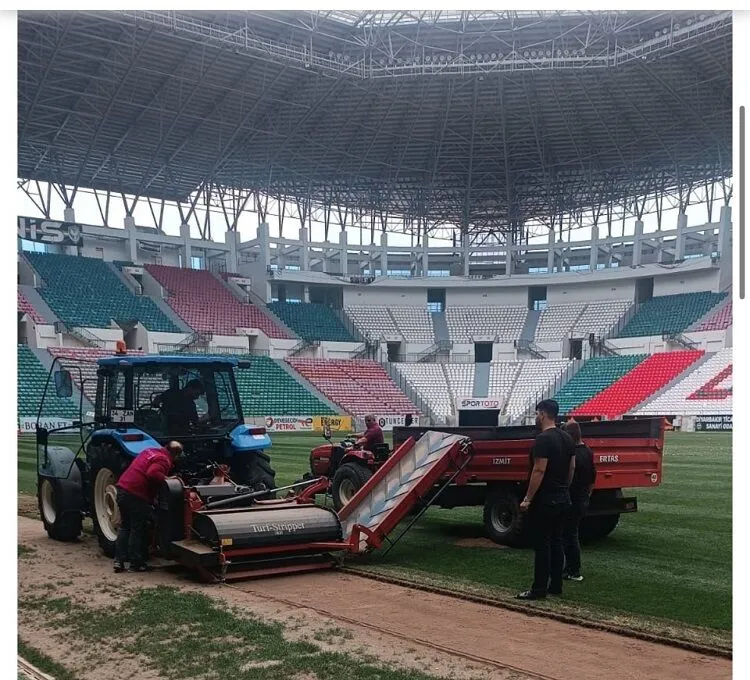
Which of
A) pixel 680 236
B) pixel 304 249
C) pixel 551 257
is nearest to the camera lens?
pixel 680 236

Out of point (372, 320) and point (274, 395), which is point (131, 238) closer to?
point (274, 395)

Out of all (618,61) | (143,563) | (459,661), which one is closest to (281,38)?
(618,61)

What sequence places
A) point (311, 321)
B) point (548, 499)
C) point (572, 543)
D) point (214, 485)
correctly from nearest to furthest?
point (548, 499) < point (572, 543) < point (214, 485) < point (311, 321)

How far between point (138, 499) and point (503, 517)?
3.91 metres

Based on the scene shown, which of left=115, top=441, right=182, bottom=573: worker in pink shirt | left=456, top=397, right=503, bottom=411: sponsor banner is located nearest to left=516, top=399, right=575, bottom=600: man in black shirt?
left=115, top=441, right=182, bottom=573: worker in pink shirt

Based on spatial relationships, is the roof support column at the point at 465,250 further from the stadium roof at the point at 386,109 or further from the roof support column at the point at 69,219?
the roof support column at the point at 69,219

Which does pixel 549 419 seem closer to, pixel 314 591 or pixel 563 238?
pixel 314 591

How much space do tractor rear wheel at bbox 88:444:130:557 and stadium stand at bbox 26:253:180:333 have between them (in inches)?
1140

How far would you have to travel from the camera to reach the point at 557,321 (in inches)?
1884

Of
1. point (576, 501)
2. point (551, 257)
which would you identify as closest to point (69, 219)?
point (551, 257)

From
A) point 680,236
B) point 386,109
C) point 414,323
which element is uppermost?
point 386,109

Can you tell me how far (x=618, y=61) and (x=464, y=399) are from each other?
1822cm

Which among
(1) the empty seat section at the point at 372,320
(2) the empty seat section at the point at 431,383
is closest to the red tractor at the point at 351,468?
(2) the empty seat section at the point at 431,383

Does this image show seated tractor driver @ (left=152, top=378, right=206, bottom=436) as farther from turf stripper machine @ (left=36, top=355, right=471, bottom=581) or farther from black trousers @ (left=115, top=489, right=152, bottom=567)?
black trousers @ (left=115, top=489, right=152, bottom=567)
